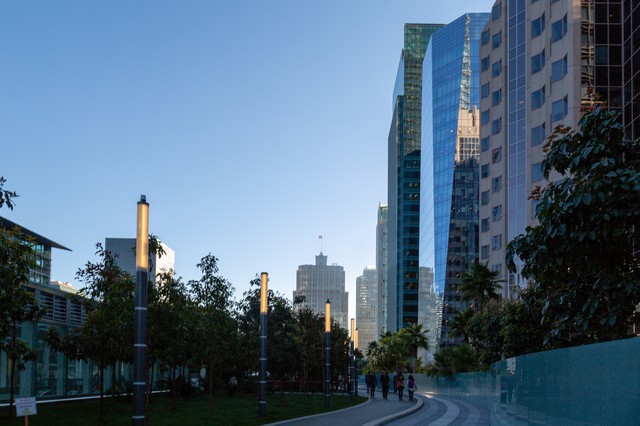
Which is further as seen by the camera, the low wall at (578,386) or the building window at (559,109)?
the building window at (559,109)

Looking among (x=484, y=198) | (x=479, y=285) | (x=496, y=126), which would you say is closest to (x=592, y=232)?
(x=479, y=285)

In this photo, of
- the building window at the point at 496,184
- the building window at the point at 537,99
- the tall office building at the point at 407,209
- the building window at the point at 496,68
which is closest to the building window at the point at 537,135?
the building window at the point at 537,99

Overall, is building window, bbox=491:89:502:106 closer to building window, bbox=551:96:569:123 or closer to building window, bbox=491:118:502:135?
building window, bbox=491:118:502:135

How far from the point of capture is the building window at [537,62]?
69.0 metres

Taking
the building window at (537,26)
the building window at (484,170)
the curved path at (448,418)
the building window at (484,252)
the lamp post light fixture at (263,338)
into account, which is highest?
the building window at (537,26)

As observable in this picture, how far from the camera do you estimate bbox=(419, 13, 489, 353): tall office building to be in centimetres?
12925

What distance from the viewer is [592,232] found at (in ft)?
39.3

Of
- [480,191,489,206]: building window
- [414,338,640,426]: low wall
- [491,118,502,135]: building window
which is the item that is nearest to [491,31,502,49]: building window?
[491,118,502,135]: building window

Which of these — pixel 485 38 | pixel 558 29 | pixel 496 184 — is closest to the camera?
pixel 558 29

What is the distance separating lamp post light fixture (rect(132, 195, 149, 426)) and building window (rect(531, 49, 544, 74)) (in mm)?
59029

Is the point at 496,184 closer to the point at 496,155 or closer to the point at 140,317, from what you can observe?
the point at 496,155

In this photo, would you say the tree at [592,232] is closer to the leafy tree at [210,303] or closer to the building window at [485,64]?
the leafy tree at [210,303]

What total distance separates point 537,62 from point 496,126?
13.9m

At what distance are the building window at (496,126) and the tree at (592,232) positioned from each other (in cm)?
7027
